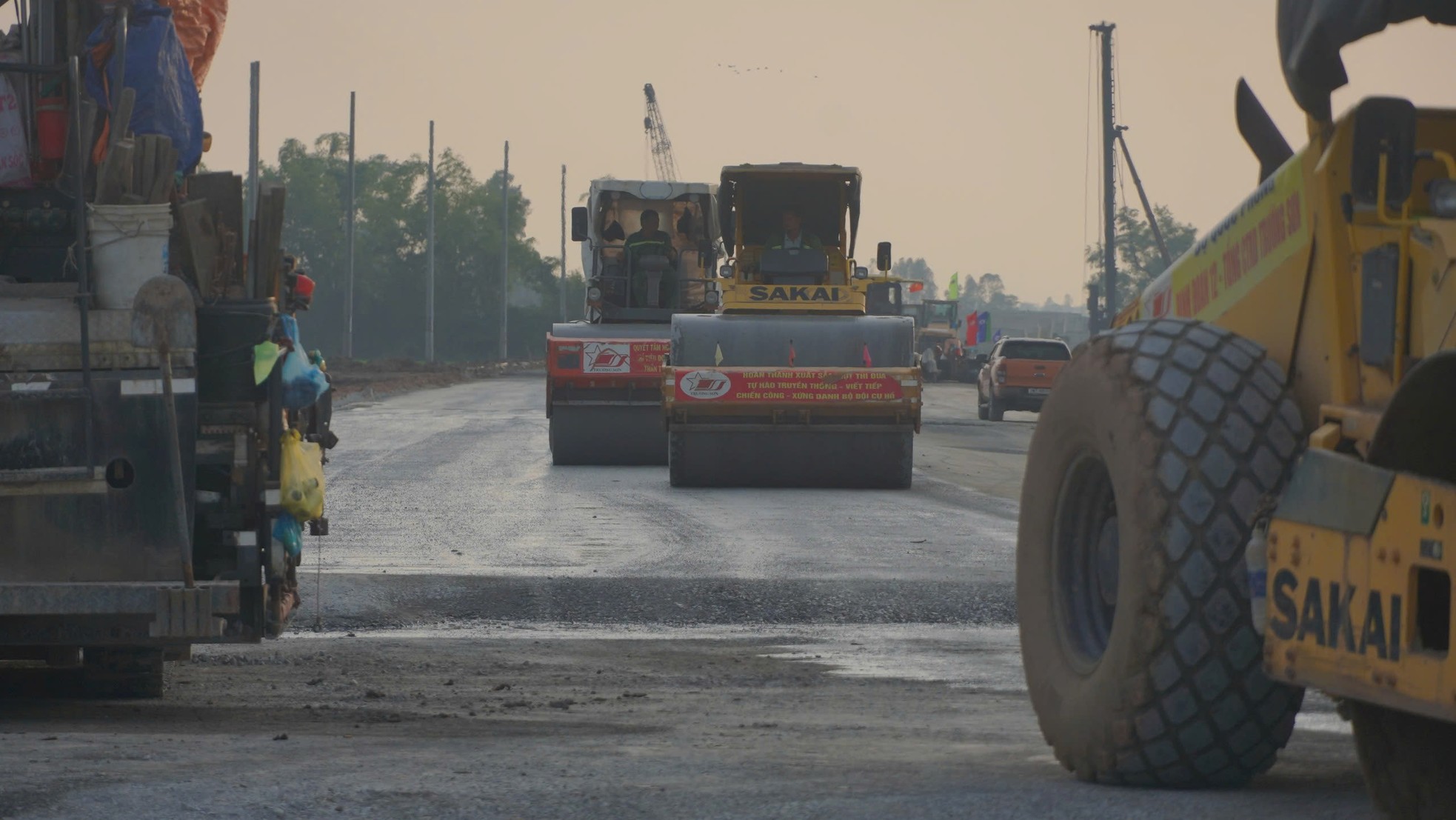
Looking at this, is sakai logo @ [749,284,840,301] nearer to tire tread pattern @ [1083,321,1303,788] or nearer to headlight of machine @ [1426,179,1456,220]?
tire tread pattern @ [1083,321,1303,788]

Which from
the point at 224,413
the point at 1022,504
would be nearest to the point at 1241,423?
the point at 1022,504

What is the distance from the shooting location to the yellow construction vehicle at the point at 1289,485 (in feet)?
11.7

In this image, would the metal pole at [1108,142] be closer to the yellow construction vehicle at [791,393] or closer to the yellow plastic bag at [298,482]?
the yellow construction vehicle at [791,393]

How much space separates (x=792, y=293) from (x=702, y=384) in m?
2.32

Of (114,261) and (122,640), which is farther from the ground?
(114,261)

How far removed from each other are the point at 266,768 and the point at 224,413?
1713 mm

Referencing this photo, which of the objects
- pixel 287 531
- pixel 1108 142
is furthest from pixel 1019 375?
pixel 287 531

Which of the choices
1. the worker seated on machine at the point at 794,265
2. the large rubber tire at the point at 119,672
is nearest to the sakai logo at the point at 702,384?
the worker seated on machine at the point at 794,265

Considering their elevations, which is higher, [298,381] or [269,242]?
[269,242]

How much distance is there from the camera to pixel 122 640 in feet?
20.1

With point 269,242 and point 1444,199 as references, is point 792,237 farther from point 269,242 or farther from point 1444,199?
point 1444,199

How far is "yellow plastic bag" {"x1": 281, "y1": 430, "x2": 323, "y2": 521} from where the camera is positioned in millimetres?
6547

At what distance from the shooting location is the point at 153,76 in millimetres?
7078

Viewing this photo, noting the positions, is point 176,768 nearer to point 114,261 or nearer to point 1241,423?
point 114,261
